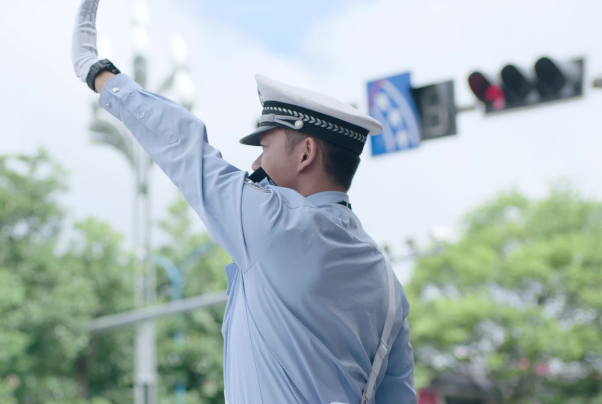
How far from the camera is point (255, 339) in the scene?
4.91 feet

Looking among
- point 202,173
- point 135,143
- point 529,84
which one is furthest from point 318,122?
point 135,143

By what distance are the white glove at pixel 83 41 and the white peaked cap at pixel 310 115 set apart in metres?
0.43

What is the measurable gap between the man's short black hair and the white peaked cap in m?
0.01

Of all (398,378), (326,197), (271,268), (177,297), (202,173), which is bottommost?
(177,297)

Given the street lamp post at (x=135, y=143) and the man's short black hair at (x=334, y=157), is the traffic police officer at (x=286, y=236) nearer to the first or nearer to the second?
the man's short black hair at (x=334, y=157)

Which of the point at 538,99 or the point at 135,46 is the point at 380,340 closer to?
the point at 538,99

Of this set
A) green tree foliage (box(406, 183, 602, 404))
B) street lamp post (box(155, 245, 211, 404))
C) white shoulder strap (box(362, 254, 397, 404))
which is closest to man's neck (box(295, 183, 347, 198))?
white shoulder strap (box(362, 254, 397, 404))

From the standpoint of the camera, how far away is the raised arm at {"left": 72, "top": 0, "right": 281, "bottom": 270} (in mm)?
1442

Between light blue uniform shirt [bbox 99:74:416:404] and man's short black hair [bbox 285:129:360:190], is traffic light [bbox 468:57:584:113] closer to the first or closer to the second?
man's short black hair [bbox 285:129:360:190]

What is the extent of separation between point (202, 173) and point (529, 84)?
15.0ft

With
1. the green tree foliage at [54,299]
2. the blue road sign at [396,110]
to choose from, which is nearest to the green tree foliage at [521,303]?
the green tree foliage at [54,299]

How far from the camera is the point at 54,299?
13.9 metres

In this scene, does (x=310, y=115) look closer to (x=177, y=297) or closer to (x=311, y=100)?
(x=311, y=100)

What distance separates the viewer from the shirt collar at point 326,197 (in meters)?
1.63
